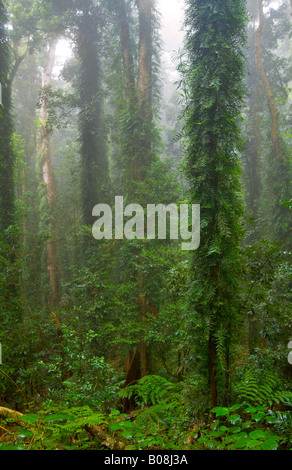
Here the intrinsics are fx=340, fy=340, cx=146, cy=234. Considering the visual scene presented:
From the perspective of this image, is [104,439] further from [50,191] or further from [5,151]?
[50,191]

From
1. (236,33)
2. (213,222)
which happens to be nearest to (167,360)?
(213,222)

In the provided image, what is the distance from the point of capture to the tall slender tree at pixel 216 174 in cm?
409

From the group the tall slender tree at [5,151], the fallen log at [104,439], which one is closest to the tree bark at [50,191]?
the tall slender tree at [5,151]

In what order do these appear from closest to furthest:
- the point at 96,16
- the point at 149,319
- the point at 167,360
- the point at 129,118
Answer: the point at 149,319 → the point at 167,360 → the point at 129,118 → the point at 96,16

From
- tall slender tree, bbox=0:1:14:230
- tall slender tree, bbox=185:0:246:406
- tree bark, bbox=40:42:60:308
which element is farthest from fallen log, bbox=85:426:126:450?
tree bark, bbox=40:42:60:308

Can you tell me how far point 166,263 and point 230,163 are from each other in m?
4.18

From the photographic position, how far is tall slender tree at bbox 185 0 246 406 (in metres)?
4.09

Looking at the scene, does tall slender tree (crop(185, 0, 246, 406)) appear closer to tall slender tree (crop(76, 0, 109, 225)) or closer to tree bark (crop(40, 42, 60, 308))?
tall slender tree (crop(76, 0, 109, 225))

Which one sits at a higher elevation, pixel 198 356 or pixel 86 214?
pixel 86 214

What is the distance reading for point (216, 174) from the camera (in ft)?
14.0

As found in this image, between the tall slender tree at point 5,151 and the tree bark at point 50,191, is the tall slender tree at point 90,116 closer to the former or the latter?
the tall slender tree at point 5,151

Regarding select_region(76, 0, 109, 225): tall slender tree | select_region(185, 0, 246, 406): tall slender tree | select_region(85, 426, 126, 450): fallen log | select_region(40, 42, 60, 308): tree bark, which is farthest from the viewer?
select_region(40, 42, 60, 308): tree bark

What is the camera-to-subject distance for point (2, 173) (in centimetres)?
1112
